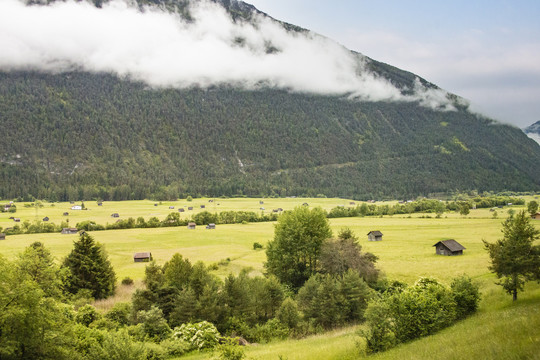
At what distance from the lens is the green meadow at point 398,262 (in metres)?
15.8

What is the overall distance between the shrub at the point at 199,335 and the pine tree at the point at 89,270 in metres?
20.6

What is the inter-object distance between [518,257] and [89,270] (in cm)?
4620

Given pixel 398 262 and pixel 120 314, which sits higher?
pixel 120 314

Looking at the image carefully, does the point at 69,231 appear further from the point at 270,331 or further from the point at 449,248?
the point at 449,248

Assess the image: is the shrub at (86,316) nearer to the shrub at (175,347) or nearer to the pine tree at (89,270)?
the shrub at (175,347)

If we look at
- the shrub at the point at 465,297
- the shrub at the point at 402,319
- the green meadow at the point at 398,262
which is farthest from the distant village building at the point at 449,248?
the shrub at the point at 402,319

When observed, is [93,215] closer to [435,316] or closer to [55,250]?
[55,250]

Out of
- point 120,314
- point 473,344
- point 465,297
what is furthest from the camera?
point 120,314

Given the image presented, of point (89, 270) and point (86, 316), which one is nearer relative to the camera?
point (86, 316)

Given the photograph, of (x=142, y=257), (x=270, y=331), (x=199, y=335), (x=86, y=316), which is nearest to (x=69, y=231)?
(x=142, y=257)

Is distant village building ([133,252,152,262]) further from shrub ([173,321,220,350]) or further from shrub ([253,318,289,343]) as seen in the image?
shrub ([253,318,289,343])

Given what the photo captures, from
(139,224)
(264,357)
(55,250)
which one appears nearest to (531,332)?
(264,357)

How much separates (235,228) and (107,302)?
2866 inches

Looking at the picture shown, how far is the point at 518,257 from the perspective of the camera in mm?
25875
